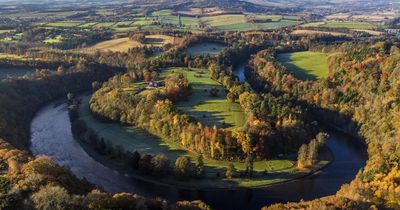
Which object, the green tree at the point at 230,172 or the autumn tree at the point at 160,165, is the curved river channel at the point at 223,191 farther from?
the green tree at the point at 230,172

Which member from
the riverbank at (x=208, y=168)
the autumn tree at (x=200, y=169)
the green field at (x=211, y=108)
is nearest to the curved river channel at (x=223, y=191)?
the riverbank at (x=208, y=168)

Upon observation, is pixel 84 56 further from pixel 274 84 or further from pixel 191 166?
pixel 191 166

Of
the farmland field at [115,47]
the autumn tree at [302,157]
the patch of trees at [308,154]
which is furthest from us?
the farmland field at [115,47]

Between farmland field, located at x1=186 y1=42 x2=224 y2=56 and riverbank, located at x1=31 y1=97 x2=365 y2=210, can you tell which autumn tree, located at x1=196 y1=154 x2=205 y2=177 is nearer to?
riverbank, located at x1=31 y1=97 x2=365 y2=210

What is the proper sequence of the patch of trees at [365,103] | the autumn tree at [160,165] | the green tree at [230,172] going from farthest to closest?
1. the autumn tree at [160,165]
2. the green tree at [230,172]
3. the patch of trees at [365,103]

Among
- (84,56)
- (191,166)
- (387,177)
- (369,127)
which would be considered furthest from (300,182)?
(84,56)

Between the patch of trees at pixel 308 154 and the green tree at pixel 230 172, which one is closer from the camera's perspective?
the green tree at pixel 230 172
